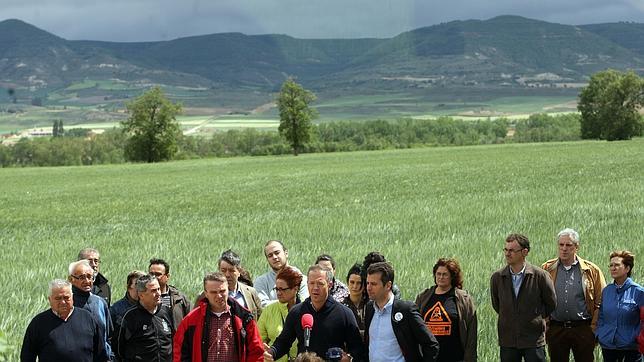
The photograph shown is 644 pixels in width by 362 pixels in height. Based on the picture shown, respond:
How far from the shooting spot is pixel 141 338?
345 inches

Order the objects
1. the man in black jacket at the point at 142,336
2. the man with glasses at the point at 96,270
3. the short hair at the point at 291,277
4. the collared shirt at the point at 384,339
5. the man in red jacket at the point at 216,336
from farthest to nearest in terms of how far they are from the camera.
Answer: the man with glasses at the point at 96,270
the man in black jacket at the point at 142,336
the short hair at the point at 291,277
the collared shirt at the point at 384,339
the man in red jacket at the point at 216,336

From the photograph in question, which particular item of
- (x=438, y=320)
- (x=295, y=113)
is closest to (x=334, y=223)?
(x=438, y=320)

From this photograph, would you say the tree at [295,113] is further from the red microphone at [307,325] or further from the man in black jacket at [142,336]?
the red microphone at [307,325]

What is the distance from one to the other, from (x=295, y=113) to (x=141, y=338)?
94687 mm

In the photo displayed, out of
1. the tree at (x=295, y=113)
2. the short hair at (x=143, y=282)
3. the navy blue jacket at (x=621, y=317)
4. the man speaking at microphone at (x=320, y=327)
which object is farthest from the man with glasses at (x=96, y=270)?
the tree at (x=295, y=113)

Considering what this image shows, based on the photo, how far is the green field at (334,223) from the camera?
15.6 metres

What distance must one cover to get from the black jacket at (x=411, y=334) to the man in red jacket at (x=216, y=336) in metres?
1.18

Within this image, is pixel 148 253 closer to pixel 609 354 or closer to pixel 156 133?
pixel 609 354

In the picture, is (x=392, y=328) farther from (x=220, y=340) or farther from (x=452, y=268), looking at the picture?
(x=220, y=340)

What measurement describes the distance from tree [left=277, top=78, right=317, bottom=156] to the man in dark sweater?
94832 millimetres

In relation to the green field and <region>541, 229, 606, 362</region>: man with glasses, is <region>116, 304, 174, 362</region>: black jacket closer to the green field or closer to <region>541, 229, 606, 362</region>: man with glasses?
the green field

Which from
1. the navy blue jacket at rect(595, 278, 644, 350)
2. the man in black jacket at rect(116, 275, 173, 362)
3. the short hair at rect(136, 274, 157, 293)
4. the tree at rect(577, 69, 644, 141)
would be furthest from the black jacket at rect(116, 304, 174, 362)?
the tree at rect(577, 69, 644, 141)

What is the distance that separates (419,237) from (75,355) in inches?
520

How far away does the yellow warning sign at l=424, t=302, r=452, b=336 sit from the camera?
8758 millimetres
